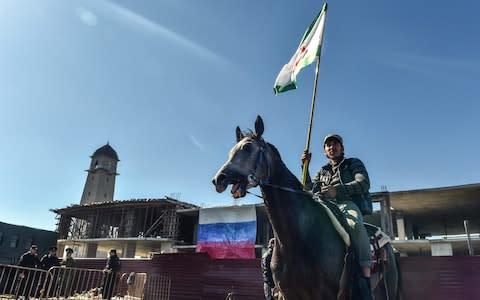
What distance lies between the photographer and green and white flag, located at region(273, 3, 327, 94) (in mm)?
6250

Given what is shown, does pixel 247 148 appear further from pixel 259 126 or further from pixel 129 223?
pixel 129 223

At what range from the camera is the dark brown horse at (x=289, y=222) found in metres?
3.36

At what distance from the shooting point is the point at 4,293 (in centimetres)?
1059

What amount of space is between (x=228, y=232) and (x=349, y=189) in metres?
26.2

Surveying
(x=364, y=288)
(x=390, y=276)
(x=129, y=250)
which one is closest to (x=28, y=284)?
(x=390, y=276)

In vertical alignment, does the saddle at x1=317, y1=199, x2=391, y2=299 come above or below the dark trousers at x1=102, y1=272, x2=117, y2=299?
above

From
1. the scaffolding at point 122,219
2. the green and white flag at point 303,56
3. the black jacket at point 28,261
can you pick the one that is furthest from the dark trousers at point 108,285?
the scaffolding at point 122,219

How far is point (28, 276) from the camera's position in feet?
37.0

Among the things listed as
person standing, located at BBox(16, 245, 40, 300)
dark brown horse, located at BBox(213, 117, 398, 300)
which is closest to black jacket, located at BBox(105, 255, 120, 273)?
person standing, located at BBox(16, 245, 40, 300)

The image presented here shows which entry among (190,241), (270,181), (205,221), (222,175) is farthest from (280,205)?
(190,241)

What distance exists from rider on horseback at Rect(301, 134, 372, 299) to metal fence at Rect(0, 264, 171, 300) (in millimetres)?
10590

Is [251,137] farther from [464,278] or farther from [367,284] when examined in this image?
[464,278]

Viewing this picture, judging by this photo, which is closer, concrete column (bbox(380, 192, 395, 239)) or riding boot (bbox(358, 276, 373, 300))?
riding boot (bbox(358, 276, 373, 300))

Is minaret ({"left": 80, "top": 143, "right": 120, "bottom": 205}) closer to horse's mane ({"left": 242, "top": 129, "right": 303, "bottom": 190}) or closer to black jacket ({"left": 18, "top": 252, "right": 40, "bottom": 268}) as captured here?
black jacket ({"left": 18, "top": 252, "right": 40, "bottom": 268})
